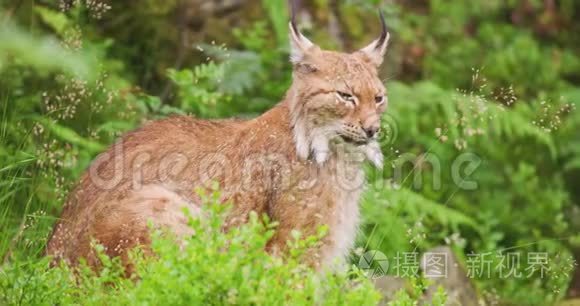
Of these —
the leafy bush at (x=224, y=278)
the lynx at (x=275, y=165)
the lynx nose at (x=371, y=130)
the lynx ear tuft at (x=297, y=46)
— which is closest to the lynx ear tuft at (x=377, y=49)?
the lynx at (x=275, y=165)

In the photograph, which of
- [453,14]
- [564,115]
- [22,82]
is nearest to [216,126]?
[22,82]

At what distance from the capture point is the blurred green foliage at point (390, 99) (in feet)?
20.5

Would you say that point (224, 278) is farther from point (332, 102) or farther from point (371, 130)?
point (332, 102)

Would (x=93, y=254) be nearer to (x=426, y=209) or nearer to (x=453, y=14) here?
(x=426, y=209)

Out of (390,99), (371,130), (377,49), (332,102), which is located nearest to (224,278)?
(371,130)

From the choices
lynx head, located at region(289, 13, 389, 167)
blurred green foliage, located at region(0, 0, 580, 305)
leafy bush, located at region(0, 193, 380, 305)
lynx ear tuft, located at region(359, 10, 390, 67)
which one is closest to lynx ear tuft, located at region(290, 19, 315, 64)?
lynx head, located at region(289, 13, 389, 167)

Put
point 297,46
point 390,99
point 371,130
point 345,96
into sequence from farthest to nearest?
point 390,99, point 297,46, point 345,96, point 371,130

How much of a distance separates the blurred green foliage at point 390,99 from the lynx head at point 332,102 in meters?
0.27

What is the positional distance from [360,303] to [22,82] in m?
3.98

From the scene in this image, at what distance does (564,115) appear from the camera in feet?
35.9

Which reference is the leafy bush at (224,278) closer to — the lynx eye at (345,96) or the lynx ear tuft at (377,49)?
the lynx eye at (345,96)

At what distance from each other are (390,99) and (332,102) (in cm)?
270

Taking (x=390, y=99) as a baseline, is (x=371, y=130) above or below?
above

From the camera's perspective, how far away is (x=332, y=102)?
603cm
